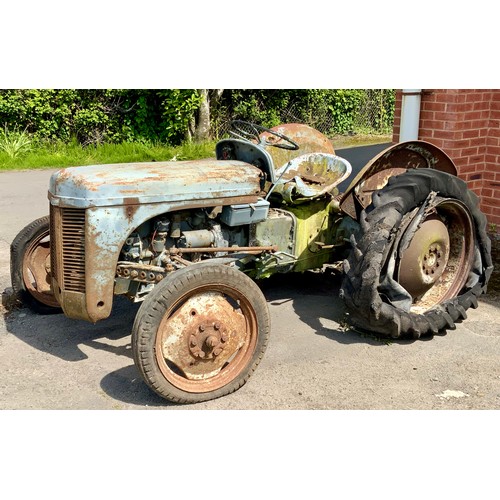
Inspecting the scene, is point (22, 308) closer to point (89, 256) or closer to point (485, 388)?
point (89, 256)

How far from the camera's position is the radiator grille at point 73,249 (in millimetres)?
4199

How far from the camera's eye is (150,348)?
154 inches

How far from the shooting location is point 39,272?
17.7ft

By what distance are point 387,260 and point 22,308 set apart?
2944mm

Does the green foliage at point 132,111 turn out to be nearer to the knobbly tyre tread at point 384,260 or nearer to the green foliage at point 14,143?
the green foliage at point 14,143

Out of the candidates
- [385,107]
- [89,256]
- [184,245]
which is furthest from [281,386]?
[385,107]

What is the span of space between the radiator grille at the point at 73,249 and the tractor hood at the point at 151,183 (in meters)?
0.08

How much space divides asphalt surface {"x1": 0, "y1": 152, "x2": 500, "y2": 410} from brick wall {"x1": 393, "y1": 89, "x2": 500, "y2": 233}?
1.70m

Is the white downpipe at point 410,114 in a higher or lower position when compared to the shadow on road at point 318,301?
higher

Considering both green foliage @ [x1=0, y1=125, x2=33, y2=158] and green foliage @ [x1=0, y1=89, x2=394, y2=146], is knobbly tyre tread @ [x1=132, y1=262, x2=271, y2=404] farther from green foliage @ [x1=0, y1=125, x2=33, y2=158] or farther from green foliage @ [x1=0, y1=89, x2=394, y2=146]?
green foliage @ [x1=0, y1=89, x2=394, y2=146]

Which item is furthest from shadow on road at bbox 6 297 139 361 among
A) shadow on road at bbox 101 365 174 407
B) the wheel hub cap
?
the wheel hub cap

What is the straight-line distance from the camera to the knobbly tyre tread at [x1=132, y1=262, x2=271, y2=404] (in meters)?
3.90

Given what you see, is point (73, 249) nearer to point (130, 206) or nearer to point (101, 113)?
point (130, 206)

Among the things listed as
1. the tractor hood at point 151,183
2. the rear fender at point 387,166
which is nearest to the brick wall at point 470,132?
the rear fender at point 387,166
